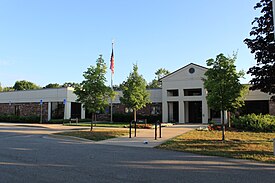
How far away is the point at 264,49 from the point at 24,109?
1384 inches

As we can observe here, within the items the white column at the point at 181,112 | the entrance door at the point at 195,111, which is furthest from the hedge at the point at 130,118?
the entrance door at the point at 195,111

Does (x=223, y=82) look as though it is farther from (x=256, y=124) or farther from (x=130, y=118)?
(x=130, y=118)

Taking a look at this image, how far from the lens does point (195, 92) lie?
3206 centimetres

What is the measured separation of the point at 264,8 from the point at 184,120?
64.5 feet

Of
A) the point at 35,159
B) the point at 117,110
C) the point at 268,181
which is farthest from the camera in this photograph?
the point at 117,110

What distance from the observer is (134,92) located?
2547 cm

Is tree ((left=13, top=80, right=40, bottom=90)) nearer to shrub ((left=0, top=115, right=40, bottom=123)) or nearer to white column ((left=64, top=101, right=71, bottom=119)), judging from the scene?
shrub ((left=0, top=115, right=40, bottom=123))

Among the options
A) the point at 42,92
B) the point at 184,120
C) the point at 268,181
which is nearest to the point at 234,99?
the point at 268,181

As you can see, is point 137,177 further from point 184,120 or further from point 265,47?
point 184,120

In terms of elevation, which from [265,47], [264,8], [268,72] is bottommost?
[268,72]

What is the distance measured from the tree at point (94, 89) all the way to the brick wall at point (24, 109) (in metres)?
19.2

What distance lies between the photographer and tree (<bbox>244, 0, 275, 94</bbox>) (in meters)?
12.1

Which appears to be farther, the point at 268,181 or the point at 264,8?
the point at 264,8

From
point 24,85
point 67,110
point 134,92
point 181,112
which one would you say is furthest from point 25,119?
point 24,85
